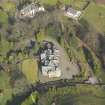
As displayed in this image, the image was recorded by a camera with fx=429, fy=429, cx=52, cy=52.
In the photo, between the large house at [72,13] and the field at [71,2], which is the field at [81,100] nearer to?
the large house at [72,13]

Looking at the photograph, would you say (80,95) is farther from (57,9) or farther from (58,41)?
(57,9)

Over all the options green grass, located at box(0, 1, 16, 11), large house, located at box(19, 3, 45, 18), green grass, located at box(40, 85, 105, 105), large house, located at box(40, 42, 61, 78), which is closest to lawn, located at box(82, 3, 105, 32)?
large house, located at box(19, 3, 45, 18)

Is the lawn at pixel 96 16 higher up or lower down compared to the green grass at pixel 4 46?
higher up

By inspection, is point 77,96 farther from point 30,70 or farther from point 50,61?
point 30,70

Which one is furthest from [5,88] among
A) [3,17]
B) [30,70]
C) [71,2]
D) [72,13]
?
[71,2]

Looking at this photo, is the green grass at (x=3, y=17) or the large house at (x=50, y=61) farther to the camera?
the green grass at (x=3, y=17)

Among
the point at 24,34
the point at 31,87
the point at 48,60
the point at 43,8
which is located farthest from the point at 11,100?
the point at 43,8

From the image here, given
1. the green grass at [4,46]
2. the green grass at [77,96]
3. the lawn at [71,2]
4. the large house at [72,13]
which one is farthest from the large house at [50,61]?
the lawn at [71,2]

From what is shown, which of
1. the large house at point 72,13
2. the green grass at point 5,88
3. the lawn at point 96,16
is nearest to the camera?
the green grass at point 5,88
